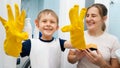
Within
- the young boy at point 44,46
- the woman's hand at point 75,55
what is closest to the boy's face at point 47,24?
the young boy at point 44,46

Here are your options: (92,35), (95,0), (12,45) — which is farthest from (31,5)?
(12,45)

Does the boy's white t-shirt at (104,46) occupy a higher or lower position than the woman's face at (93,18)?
lower

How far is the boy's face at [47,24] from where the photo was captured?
1.07m

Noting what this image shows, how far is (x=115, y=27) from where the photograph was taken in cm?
146

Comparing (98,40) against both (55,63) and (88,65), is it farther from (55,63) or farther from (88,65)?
(55,63)

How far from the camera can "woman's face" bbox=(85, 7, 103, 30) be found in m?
1.17

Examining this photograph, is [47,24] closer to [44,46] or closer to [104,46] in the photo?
[44,46]

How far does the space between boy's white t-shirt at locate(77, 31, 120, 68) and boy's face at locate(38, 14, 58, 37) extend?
256 mm

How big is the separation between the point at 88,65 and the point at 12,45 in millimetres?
495

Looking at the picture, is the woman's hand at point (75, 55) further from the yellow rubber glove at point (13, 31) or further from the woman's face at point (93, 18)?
the yellow rubber glove at point (13, 31)

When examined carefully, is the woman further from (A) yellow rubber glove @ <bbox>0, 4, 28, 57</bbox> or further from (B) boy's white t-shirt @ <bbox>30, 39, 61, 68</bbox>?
(A) yellow rubber glove @ <bbox>0, 4, 28, 57</bbox>

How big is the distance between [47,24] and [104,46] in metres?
0.38

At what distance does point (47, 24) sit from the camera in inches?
41.8

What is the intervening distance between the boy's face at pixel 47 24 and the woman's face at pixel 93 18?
218 mm
